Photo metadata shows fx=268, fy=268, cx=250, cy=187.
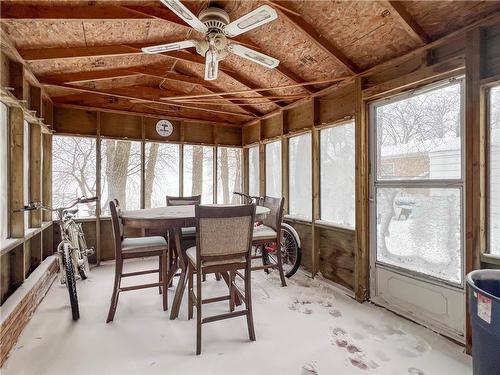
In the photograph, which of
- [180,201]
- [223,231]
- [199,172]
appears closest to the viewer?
[223,231]

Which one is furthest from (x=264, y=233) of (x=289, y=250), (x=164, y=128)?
(x=164, y=128)

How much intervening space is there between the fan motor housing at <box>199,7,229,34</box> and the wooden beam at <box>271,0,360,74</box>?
0.50 meters

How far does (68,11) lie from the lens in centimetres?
226

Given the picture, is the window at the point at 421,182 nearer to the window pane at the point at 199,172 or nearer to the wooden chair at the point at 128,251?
the wooden chair at the point at 128,251

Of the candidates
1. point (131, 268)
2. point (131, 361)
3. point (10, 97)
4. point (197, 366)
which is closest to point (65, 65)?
point (10, 97)

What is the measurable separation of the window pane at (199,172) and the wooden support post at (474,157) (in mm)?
3925

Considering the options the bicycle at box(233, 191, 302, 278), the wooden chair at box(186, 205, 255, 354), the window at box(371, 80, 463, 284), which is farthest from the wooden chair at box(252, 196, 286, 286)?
the window at box(371, 80, 463, 284)

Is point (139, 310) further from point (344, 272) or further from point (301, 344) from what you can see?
point (344, 272)

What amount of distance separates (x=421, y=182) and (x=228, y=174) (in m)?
3.52

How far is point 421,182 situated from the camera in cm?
242

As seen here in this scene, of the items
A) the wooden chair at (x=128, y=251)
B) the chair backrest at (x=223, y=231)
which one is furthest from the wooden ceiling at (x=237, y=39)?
the chair backrest at (x=223, y=231)

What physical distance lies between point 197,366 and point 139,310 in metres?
1.11

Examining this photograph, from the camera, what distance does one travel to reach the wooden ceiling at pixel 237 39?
7.18 feet

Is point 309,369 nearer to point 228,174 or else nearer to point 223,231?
point 223,231
